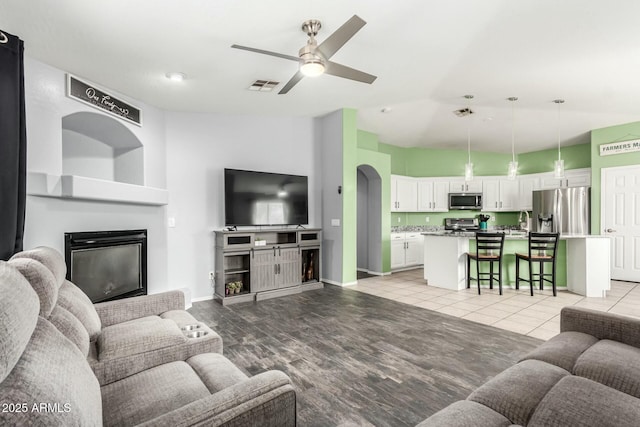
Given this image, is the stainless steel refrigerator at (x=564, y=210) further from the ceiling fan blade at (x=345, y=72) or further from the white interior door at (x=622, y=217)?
the ceiling fan blade at (x=345, y=72)

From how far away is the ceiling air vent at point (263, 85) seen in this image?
3.99 metres

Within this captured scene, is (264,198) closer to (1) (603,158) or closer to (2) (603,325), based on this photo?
(2) (603,325)

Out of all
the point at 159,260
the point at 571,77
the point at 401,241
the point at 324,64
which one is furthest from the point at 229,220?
the point at 571,77

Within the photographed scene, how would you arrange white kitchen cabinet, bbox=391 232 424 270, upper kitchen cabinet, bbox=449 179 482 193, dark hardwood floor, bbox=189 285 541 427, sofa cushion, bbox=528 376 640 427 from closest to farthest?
1. sofa cushion, bbox=528 376 640 427
2. dark hardwood floor, bbox=189 285 541 427
3. white kitchen cabinet, bbox=391 232 424 270
4. upper kitchen cabinet, bbox=449 179 482 193

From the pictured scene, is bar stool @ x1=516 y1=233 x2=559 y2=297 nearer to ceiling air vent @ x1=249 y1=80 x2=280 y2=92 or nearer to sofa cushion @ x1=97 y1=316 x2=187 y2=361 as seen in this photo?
ceiling air vent @ x1=249 y1=80 x2=280 y2=92

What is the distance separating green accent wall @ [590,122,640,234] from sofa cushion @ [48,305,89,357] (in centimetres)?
811

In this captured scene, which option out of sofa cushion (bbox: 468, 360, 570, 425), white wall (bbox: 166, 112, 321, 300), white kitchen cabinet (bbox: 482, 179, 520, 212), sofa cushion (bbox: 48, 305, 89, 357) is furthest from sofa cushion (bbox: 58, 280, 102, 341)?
white kitchen cabinet (bbox: 482, 179, 520, 212)

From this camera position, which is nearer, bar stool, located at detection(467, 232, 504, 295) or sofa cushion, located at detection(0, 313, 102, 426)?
sofa cushion, located at detection(0, 313, 102, 426)

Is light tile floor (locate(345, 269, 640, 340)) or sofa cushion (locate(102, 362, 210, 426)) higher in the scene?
sofa cushion (locate(102, 362, 210, 426))

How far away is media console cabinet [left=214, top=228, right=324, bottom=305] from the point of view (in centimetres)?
462

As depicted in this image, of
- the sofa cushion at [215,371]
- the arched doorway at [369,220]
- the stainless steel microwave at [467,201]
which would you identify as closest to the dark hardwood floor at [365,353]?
the sofa cushion at [215,371]

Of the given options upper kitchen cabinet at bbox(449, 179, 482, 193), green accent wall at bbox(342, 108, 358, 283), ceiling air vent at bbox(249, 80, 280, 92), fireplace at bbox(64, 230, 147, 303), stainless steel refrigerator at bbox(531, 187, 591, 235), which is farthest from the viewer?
upper kitchen cabinet at bbox(449, 179, 482, 193)

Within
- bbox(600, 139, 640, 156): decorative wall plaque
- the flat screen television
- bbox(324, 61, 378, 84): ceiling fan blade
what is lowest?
the flat screen television

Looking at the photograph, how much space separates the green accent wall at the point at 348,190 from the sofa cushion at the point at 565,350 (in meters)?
3.66
